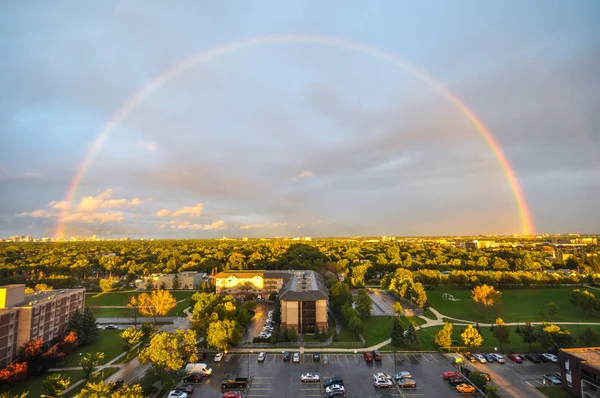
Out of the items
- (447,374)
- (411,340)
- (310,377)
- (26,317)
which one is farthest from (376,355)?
(26,317)

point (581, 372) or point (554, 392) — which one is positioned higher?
point (581, 372)

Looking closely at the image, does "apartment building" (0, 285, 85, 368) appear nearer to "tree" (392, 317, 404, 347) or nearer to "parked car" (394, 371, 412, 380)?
"parked car" (394, 371, 412, 380)

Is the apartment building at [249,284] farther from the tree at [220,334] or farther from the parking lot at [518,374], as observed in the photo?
the parking lot at [518,374]

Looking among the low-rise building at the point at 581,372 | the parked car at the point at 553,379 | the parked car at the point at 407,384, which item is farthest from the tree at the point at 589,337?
the parked car at the point at 407,384

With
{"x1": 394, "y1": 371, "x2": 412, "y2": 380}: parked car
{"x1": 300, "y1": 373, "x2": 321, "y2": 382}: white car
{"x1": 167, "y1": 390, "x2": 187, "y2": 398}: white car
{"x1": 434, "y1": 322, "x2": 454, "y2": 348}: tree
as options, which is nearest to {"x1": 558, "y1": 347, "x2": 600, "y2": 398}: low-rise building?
{"x1": 434, "y1": 322, "x2": 454, "y2": 348}: tree

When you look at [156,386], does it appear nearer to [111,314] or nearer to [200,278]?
[111,314]

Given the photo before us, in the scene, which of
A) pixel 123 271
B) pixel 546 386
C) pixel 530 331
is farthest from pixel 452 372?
pixel 123 271

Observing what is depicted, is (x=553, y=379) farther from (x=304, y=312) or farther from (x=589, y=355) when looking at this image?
(x=304, y=312)
